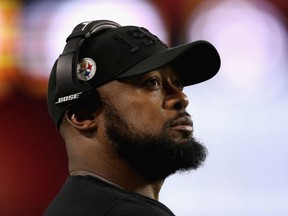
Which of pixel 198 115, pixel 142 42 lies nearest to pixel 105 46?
pixel 142 42

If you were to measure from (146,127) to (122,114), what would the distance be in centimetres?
5

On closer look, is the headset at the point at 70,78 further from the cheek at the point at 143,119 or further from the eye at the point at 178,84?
the eye at the point at 178,84

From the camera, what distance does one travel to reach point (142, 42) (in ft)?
5.25

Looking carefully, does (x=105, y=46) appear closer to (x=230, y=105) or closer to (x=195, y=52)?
(x=195, y=52)

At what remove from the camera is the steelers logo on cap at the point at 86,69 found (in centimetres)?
155

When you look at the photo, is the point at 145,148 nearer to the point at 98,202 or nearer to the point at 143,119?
the point at 143,119

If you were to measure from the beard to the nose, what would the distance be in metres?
0.04

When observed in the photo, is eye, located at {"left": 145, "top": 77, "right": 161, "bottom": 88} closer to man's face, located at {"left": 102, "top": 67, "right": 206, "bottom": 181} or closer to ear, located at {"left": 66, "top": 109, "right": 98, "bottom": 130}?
man's face, located at {"left": 102, "top": 67, "right": 206, "bottom": 181}

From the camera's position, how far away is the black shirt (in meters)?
1.39

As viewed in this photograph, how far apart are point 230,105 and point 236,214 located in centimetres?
50

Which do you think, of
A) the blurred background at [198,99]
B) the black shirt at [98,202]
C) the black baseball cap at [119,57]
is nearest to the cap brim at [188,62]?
the black baseball cap at [119,57]

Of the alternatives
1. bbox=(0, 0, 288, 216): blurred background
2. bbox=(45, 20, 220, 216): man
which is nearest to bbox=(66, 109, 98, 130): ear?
bbox=(45, 20, 220, 216): man

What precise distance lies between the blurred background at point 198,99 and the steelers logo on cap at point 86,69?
1.99 meters

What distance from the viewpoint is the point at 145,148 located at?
5.05 ft
